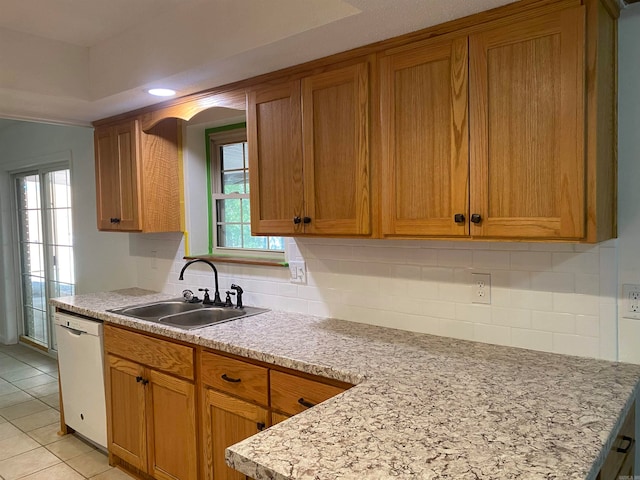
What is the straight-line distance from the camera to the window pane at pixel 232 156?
330 centimetres

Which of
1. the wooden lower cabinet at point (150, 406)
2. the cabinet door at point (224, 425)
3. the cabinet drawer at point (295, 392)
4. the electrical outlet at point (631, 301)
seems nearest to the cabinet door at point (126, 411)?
the wooden lower cabinet at point (150, 406)

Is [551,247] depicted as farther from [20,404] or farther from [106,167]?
[20,404]

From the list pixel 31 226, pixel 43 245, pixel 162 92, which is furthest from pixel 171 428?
pixel 31 226

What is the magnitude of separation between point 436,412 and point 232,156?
7.99 feet

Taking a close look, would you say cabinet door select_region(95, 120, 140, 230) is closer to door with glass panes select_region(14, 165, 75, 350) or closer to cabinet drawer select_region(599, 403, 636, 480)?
door with glass panes select_region(14, 165, 75, 350)

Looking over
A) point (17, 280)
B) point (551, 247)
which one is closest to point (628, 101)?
point (551, 247)

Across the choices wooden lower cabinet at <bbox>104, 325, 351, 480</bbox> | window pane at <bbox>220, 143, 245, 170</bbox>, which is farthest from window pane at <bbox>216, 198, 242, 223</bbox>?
wooden lower cabinet at <bbox>104, 325, 351, 480</bbox>

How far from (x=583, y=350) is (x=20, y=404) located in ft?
13.4

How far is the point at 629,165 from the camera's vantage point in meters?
1.74

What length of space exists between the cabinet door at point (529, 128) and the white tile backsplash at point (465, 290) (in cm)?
33

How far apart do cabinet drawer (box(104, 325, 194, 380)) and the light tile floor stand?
762 mm

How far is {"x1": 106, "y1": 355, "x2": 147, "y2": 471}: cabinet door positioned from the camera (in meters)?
2.67

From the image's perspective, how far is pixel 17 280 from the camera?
5586 millimetres

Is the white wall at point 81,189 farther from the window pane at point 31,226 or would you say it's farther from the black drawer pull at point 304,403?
the black drawer pull at point 304,403
